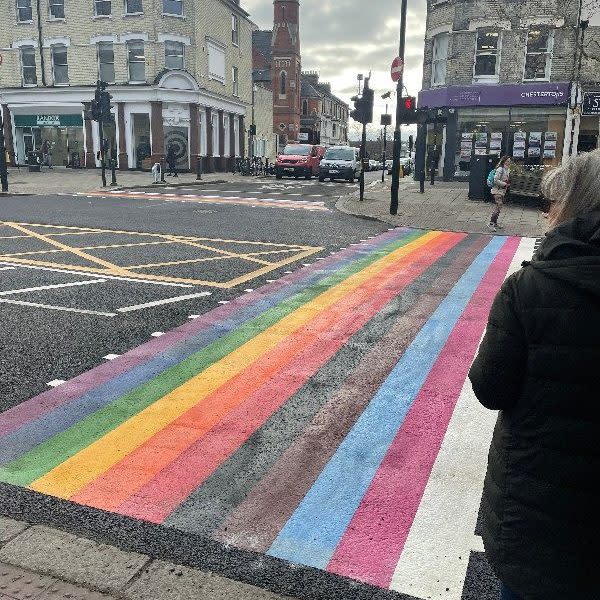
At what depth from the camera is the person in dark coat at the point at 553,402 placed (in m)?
1.52

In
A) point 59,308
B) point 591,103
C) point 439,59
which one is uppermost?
point 439,59

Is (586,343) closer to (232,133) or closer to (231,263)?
(231,263)

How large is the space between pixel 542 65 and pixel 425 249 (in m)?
18.0

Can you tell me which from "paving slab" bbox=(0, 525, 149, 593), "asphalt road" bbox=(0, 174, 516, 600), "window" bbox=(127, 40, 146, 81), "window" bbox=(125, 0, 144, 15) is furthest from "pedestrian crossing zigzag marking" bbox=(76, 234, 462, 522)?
"window" bbox=(125, 0, 144, 15)

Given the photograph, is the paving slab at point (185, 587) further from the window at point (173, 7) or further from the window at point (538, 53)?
the window at point (173, 7)

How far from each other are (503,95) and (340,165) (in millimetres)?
9544

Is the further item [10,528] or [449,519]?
Result: [449,519]

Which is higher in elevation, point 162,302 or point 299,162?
point 299,162

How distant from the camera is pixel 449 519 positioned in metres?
3.02

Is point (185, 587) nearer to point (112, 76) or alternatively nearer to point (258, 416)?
point (258, 416)

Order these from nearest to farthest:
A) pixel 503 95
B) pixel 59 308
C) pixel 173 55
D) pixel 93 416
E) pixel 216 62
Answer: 1. pixel 93 416
2. pixel 59 308
3. pixel 503 95
4. pixel 173 55
5. pixel 216 62

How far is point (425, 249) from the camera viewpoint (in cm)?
1134

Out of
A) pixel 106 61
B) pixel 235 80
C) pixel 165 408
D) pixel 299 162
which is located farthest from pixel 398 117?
pixel 235 80

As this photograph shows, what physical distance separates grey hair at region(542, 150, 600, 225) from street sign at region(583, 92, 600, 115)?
2449 centimetres
